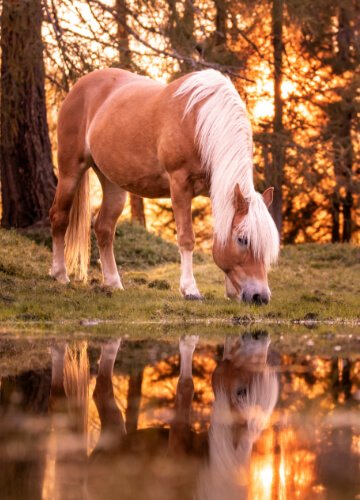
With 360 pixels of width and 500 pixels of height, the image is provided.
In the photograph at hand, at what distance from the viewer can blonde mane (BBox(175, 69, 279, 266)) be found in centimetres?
654

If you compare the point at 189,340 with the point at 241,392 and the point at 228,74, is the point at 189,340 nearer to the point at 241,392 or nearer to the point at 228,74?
the point at 241,392

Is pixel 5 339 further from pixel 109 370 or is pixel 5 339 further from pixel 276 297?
pixel 276 297

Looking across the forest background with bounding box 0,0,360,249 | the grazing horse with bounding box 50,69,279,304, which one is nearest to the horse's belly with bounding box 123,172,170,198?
the grazing horse with bounding box 50,69,279,304

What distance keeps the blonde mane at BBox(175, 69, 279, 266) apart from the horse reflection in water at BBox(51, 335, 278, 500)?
2.38 metres

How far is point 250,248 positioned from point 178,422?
3.63 metres

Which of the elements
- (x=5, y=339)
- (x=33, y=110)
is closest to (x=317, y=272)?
(x=33, y=110)

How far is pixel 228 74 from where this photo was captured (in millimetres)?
12445

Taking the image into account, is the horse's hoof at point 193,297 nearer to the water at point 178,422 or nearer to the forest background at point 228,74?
the water at point 178,422

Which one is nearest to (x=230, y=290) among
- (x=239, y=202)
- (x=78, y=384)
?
(x=239, y=202)

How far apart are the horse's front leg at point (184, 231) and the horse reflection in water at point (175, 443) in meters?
3.14

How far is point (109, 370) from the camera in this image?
4180mm

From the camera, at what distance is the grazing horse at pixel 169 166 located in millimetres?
6699

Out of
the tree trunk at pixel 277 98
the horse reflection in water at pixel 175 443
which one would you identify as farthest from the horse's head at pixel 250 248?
the tree trunk at pixel 277 98

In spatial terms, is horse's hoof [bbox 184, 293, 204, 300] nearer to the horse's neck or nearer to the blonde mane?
the blonde mane
